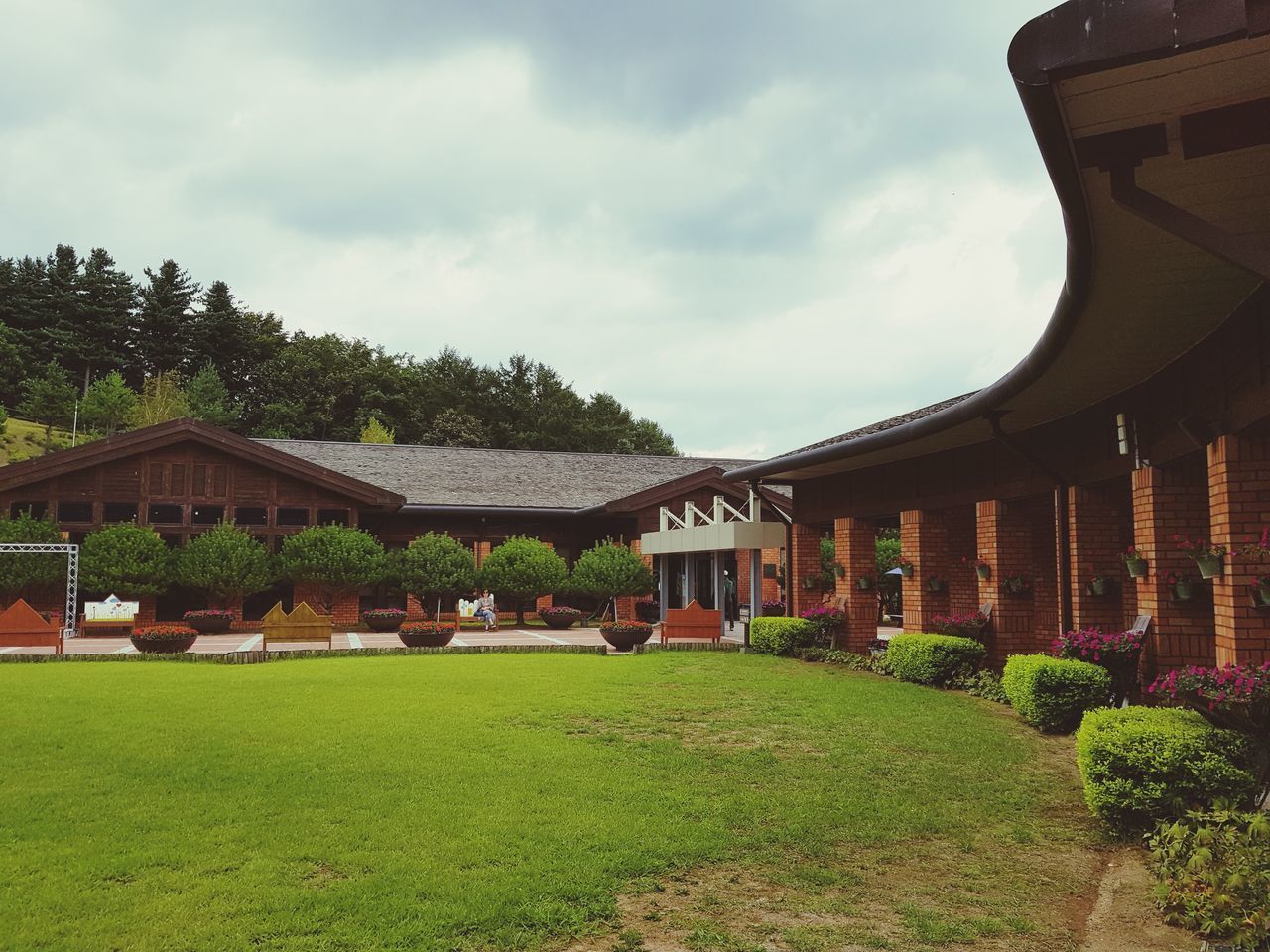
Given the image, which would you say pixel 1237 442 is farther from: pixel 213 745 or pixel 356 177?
pixel 356 177

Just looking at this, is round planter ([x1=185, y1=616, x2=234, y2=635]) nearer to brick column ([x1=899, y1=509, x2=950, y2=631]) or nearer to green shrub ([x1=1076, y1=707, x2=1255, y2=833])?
brick column ([x1=899, y1=509, x2=950, y2=631])

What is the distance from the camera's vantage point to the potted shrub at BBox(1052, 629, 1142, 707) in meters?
8.82

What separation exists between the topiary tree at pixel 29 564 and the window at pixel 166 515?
240cm

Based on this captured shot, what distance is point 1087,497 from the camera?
426 inches

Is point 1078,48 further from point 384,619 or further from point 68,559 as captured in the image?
point 68,559

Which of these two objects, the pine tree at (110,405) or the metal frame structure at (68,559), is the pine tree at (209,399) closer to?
the pine tree at (110,405)

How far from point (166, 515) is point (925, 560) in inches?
842

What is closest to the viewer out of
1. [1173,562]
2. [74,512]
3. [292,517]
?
[1173,562]

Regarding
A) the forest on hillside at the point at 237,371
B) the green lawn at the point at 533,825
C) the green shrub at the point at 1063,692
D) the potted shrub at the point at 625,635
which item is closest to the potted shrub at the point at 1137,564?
the green shrub at the point at 1063,692

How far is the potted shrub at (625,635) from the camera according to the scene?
18.9 meters

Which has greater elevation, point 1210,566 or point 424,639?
point 1210,566

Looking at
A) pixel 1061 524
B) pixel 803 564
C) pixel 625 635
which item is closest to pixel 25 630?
pixel 625 635

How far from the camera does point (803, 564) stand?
1847 centimetres

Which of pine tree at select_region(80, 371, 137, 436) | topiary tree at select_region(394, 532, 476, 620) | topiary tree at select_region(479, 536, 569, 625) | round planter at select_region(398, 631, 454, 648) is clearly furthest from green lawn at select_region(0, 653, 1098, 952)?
pine tree at select_region(80, 371, 137, 436)
